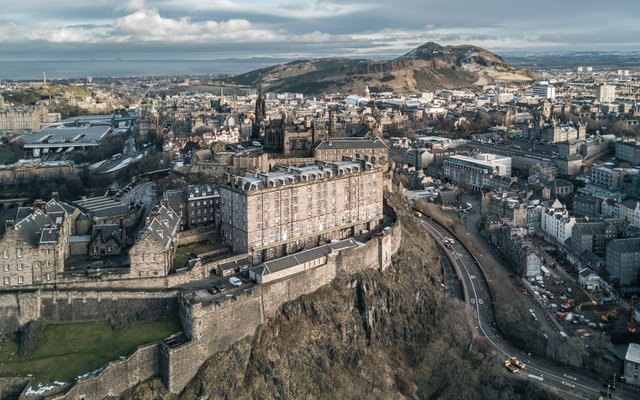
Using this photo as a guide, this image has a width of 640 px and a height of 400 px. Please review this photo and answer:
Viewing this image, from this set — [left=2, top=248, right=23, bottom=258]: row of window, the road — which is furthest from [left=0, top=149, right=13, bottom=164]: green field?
the road

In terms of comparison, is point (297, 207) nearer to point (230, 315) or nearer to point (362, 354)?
point (362, 354)

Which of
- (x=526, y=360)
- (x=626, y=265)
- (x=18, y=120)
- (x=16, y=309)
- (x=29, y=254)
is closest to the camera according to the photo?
(x=16, y=309)

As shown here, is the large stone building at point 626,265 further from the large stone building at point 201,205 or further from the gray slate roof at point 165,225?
the gray slate roof at point 165,225

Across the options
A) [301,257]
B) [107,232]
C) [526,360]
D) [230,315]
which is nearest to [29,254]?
[107,232]

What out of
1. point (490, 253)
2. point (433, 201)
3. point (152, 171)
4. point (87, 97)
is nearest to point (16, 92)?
point (87, 97)

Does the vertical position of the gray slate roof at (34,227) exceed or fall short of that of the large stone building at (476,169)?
it exceeds it

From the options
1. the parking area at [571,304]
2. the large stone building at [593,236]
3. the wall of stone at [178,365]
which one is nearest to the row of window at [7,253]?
the wall of stone at [178,365]

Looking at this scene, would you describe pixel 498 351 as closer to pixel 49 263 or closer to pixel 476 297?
pixel 476 297
